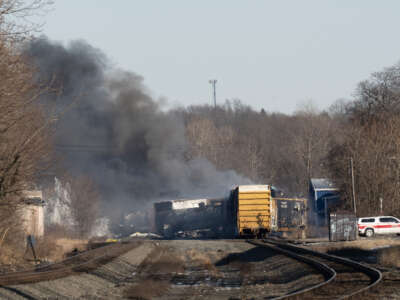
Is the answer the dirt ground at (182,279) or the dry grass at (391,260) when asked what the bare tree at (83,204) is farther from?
the dry grass at (391,260)

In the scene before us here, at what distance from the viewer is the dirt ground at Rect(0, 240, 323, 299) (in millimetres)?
16438

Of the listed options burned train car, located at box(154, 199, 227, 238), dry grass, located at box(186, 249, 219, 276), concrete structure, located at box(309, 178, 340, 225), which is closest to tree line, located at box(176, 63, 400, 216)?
concrete structure, located at box(309, 178, 340, 225)

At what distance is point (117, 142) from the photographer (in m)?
→ 70.6

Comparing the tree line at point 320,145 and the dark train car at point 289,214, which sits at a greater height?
the tree line at point 320,145

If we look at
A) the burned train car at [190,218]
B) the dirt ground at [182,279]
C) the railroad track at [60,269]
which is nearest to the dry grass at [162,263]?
the dirt ground at [182,279]

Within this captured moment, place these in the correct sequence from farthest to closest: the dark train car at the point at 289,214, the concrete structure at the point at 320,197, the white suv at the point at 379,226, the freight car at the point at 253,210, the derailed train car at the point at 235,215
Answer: the concrete structure at the point at 320,197, the dark train car at the point at 289,214, the white suv at the point at 379,226, the derailed train car at the point at 235,215, the freight car at the point at 253,210

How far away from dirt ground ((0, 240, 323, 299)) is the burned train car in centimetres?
2236

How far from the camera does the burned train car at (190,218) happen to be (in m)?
53.9

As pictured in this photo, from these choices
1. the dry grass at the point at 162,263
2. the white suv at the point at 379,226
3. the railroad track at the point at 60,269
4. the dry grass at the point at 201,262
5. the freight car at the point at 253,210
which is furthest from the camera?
the white suv at the point at 379,226

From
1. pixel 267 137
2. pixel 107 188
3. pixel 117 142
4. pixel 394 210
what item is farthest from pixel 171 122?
pixel 267 137

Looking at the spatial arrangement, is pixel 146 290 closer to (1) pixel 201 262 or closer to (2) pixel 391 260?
(2) pixel 391 260

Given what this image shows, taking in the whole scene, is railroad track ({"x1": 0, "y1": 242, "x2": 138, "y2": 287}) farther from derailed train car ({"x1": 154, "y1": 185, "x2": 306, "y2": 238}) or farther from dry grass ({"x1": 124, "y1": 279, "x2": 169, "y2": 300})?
derailed train car ({"x1": 154, "y1": 185, "x2": 306, "y2": 238})

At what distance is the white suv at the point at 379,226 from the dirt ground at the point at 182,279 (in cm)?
1415

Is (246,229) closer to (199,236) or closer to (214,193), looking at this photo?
(199,236)
